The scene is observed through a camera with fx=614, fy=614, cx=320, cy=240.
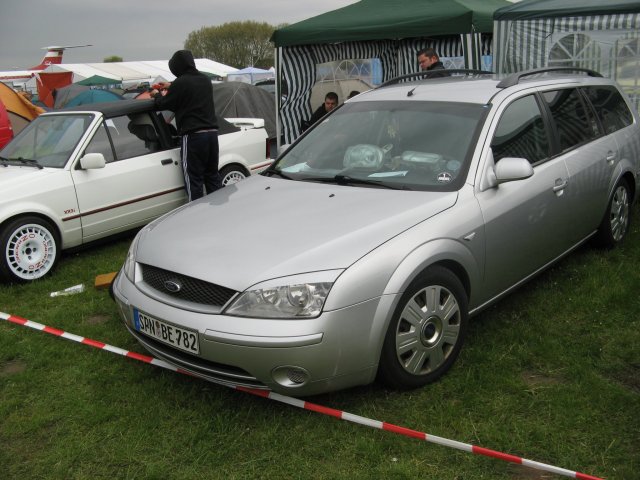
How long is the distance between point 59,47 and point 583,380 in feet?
178

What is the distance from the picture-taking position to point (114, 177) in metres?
6.14

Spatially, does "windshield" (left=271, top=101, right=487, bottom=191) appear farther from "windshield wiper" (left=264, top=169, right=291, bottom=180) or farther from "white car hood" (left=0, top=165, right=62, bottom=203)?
"white car hood" (left=0, top=165, right=62, bottom=203)

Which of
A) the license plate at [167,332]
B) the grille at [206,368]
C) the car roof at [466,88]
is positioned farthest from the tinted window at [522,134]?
the license plate at [167,332]

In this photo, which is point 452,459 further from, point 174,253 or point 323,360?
point 174,253

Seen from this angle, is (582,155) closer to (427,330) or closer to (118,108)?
(427,330)

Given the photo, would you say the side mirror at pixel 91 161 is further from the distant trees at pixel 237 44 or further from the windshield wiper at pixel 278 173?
the distant trees at pixel 237 44

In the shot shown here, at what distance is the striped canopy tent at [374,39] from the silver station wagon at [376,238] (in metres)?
4.14

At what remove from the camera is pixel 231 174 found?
24.8ft

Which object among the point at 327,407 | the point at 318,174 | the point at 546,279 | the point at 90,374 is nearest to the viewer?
the point at 327,407

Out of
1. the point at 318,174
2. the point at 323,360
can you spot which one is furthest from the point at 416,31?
the point at 323,360

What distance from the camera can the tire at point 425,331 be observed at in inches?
120

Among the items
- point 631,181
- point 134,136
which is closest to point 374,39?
point 134,136

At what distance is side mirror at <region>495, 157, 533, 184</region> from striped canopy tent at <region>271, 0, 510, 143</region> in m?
5.24

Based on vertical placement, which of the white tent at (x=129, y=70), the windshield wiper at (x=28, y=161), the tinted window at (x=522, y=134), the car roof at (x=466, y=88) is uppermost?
the car roof at (x=466, y=88)
